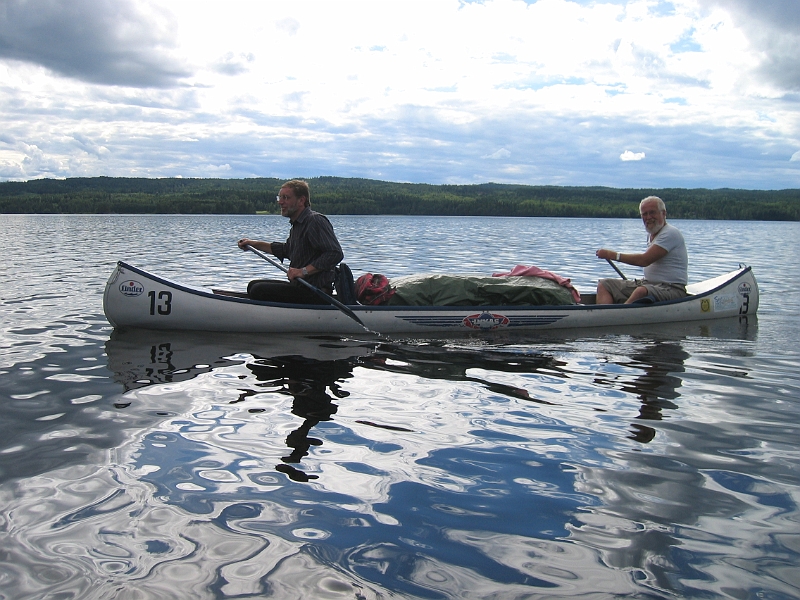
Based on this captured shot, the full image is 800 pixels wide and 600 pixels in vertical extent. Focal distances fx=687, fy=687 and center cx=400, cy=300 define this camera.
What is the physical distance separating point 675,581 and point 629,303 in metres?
8.07

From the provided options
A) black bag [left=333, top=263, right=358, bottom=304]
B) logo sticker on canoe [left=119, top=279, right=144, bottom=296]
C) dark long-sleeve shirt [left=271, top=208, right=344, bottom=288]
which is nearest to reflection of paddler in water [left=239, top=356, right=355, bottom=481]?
dark long-sleeve shirt [left=271, top=208, right=344, bottom=288]

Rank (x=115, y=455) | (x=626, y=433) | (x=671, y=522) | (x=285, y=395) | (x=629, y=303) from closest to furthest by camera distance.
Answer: (x=671, y=522) → (x=115, y=455) → (x=626, y=433) → (x=285, y=395) → (x=629, y=303)

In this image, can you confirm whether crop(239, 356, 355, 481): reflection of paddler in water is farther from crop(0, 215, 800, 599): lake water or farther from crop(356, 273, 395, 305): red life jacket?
crop(356, 273, 395, 305): red life jacket

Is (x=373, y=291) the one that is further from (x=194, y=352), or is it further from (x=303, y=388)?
(x=303, y=388)

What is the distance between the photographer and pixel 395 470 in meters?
4.78

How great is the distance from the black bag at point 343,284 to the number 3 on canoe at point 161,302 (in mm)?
2395

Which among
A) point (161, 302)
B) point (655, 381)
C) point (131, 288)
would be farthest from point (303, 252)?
point (655, 381)

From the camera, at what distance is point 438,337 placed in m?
10.1

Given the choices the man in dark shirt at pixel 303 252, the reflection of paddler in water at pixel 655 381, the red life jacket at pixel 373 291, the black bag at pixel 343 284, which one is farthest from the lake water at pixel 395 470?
the red life jacket at pixel 373 291

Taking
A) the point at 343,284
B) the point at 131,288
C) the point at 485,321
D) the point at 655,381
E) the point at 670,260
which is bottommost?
the point at 655,381

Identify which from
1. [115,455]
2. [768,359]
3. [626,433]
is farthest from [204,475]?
[768,359]

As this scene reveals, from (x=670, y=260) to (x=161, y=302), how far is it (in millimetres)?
7907

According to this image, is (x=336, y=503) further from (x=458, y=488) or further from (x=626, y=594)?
(x=626, y=594)

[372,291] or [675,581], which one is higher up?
[372,291]
